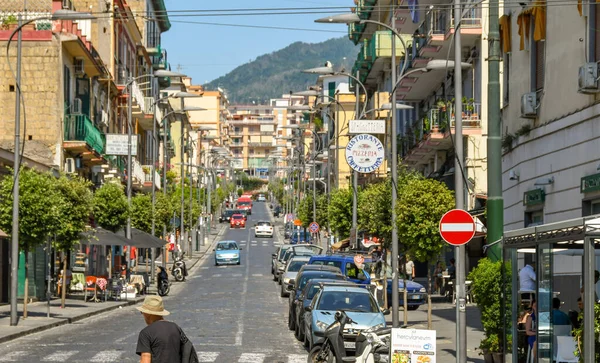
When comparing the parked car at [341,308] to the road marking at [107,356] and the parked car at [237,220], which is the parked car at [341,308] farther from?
the parked car at [237,220]

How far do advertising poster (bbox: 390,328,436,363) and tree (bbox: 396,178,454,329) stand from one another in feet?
52.9

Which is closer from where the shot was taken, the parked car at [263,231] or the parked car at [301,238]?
the parked car at [301,238]

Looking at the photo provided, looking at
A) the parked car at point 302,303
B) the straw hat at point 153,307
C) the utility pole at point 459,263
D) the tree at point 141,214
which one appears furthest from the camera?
the tree at point 141,214

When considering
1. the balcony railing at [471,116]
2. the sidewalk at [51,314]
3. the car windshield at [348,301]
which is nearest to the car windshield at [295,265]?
the sidewalk at [51,314]

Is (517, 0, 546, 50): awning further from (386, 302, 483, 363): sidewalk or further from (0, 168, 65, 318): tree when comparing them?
(0, 168, 65, 318): tree

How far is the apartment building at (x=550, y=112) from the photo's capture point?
26.0 m

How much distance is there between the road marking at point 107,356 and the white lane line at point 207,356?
1581 millimetres

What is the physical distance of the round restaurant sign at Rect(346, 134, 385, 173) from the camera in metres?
36.2

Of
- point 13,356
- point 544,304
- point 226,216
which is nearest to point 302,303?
point 13,356

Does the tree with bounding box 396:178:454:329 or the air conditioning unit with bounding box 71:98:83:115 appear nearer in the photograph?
the tree with bounding box 396:178:454:329

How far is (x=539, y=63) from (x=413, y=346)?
14375mm

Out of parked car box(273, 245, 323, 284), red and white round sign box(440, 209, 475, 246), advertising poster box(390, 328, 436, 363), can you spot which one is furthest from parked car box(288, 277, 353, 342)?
parked car box(273, 245, 323, 284)

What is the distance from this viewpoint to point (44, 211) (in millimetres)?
35844

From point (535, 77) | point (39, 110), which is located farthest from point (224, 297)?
point (535, 77)
